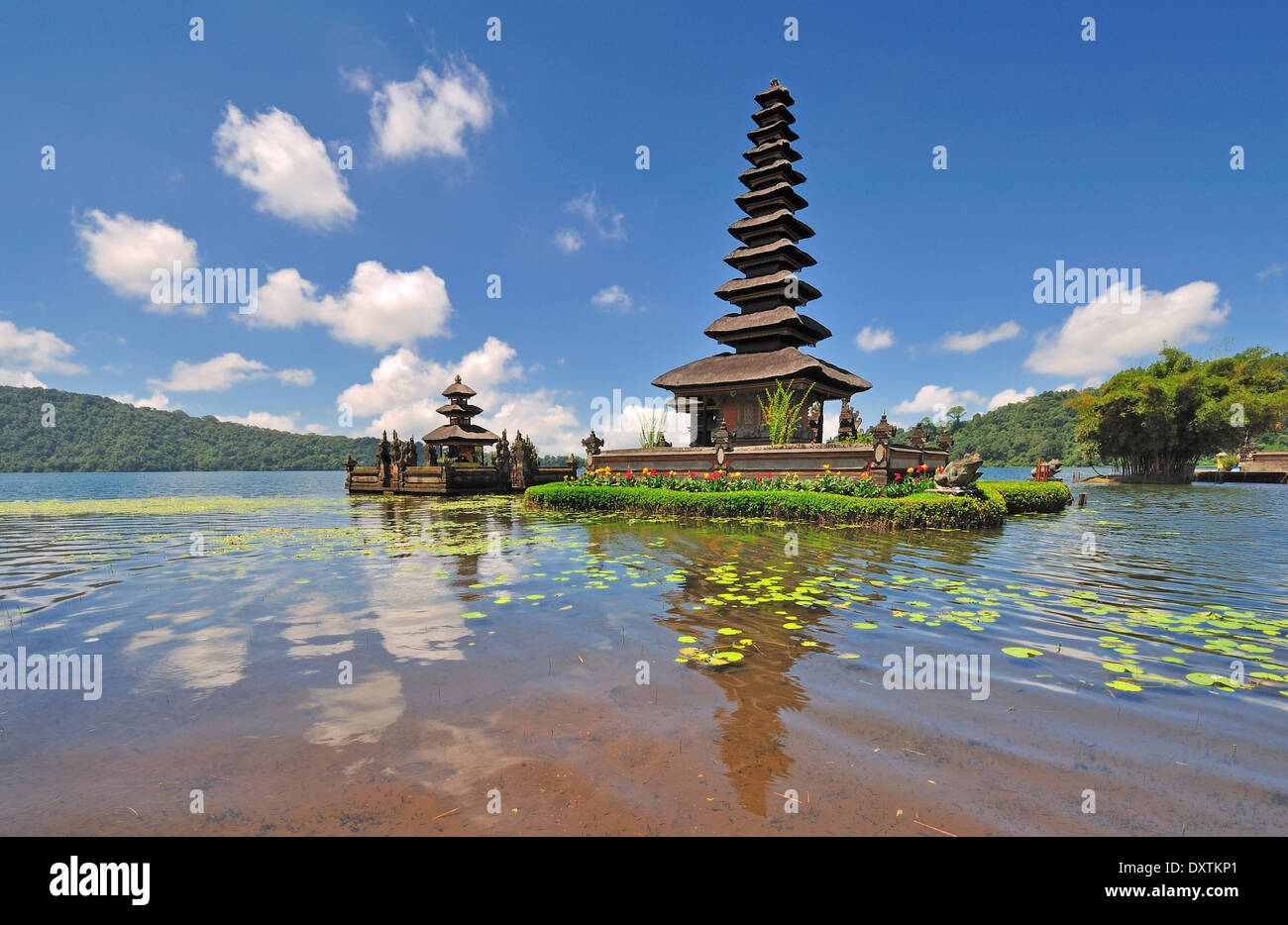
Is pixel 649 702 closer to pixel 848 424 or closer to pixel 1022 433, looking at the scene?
pixel 848 424

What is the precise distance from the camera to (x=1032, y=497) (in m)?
17.6

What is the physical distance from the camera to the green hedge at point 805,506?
1343 cm

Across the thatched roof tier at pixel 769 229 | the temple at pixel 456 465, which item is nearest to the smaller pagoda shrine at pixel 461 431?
the temple at pixel 456 465

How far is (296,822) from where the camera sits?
2434 mm

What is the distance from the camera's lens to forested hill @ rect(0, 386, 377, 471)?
108 m

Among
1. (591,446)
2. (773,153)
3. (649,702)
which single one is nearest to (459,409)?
(591,446)

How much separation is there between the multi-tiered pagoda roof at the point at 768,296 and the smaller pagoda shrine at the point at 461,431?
14099mm

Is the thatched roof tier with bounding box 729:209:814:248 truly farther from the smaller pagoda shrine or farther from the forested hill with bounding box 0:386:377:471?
the forested hill with bounding box 0:386:377:471

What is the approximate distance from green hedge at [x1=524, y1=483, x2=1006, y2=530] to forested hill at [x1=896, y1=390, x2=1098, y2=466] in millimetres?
97030

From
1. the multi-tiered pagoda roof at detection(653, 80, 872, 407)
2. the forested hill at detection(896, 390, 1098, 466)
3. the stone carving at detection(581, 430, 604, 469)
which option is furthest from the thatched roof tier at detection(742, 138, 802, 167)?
the forested hill at detection(896, 390, 1098, 466)

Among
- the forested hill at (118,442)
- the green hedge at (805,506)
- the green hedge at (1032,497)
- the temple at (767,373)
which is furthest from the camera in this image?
the forested hill at (118,442)

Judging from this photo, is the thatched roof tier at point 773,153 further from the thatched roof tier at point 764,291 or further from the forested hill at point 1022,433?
the forested hill at point 1022,433
